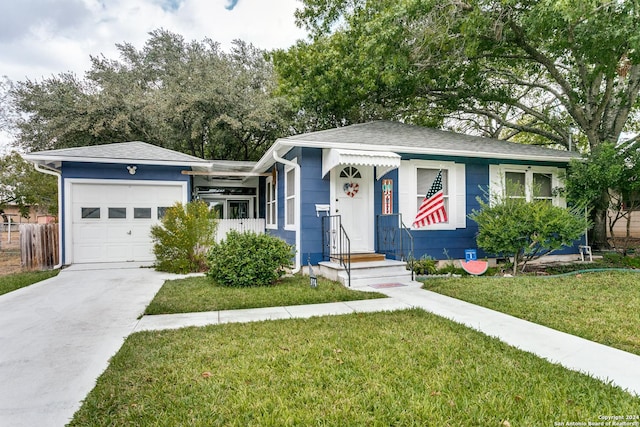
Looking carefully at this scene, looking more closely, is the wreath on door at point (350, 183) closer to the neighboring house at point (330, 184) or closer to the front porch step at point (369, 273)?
the neighboring house at point (330, 184)

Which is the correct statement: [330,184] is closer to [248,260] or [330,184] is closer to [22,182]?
[248,260]

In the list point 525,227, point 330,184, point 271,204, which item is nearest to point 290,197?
point 330,184

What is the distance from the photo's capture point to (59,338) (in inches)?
153

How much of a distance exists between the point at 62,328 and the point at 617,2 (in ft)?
40.1

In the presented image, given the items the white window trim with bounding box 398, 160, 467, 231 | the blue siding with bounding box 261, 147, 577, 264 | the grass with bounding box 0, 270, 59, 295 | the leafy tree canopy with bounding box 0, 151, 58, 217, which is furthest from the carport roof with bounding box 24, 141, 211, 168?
the leafy tree canopy with bounding box 0, 151, 58, 217

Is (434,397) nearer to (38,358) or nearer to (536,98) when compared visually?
(38,358)

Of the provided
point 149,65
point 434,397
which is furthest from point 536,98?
point 149,65

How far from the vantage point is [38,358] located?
334 centimetres

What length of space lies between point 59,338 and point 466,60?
12.4 metres

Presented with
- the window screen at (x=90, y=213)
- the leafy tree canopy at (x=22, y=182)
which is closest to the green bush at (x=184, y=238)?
the window screen at (x=90, y=213)

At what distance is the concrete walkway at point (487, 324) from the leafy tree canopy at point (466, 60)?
6617mm

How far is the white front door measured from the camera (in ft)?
26.4

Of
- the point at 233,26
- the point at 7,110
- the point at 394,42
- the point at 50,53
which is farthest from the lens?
the point at 233,26

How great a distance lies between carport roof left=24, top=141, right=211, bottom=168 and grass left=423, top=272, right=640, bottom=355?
25.1 ft
